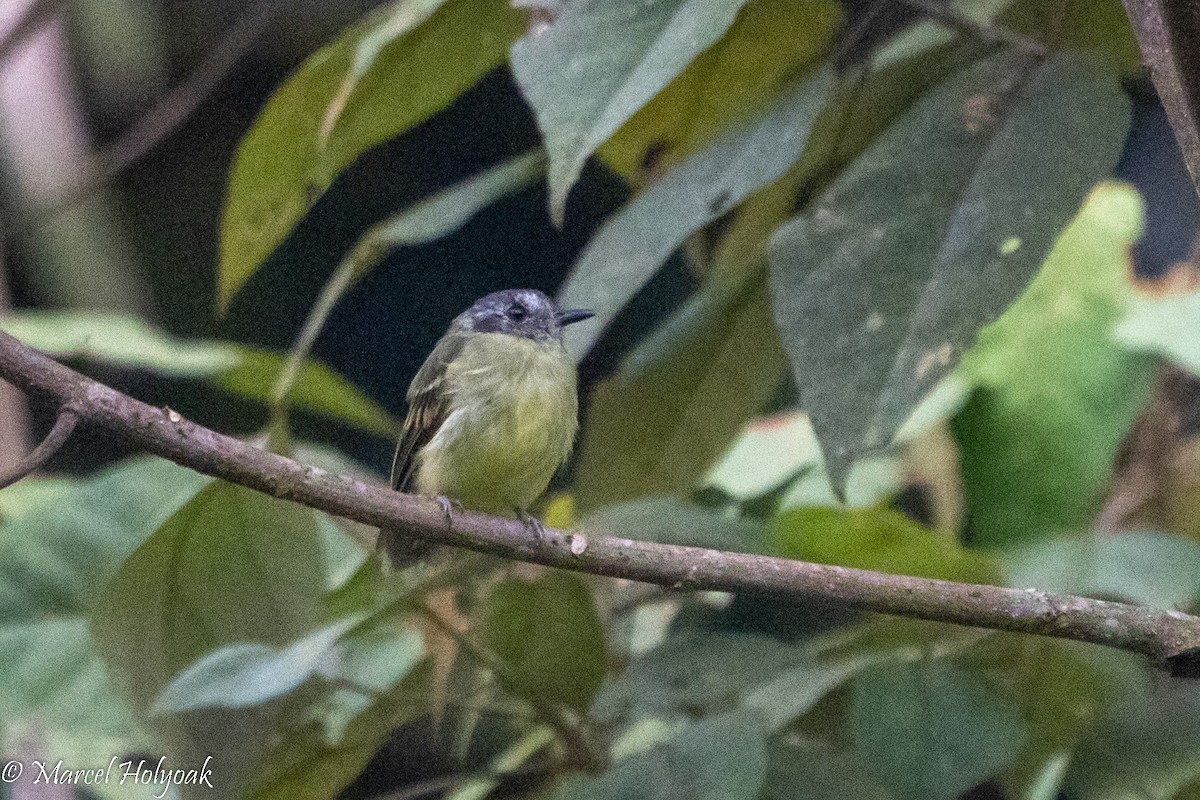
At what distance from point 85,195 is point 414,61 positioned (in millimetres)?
1079

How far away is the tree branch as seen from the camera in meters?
1.11

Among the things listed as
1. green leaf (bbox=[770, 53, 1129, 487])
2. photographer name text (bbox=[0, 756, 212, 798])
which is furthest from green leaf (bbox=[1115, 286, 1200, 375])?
photographer name text (bbox=[0, 756, 212, 798])

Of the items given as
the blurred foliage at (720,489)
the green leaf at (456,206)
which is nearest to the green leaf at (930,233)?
the blurred foliage at (720,489)

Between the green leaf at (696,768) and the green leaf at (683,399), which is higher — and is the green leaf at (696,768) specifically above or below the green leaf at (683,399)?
below

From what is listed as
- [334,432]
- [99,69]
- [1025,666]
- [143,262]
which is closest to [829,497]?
[1025,666]

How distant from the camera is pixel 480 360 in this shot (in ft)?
6.28

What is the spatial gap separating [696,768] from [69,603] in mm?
992

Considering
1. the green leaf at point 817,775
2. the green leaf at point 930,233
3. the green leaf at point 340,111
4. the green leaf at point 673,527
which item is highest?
the green leaf at point 340,111

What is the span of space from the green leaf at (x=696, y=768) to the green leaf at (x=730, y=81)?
2.43 ft

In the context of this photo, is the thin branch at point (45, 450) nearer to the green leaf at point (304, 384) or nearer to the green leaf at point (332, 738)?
the green leaf at point (332, 738)

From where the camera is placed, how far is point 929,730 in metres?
1.46

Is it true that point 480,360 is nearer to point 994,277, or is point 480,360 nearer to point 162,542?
point 162,542

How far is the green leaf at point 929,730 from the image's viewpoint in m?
1.44

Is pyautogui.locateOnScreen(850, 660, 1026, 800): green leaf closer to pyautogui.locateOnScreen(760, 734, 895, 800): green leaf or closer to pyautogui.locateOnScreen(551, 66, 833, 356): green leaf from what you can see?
pyautogui.locateOnScreen(760, 734, 895, 800): green leaf
